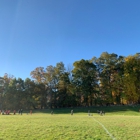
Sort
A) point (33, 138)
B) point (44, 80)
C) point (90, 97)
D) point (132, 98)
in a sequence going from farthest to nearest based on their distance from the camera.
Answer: point (44, 80) → point (90, 97) → point (132, 98) → point (33, 138)

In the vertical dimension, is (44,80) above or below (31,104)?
above

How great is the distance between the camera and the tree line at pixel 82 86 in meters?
60.1

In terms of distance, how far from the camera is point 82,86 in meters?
62.8

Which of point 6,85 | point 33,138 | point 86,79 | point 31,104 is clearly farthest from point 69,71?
point 33,138

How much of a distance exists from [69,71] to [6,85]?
1014 inches

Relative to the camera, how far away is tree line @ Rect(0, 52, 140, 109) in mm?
60062

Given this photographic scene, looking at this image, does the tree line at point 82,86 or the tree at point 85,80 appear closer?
the tree line at point 82,86

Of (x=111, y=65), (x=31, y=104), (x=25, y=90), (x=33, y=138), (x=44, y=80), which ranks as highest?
(x=111, y=65)

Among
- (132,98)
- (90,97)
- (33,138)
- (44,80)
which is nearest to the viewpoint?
(33,138)

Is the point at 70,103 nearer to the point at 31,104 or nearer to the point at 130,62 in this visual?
the point at 31,104

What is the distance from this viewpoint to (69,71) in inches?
2837

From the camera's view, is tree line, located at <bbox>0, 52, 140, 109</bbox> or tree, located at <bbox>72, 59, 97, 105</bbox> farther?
tree, located at <bbox>72, 59, 97, 105</bbox>

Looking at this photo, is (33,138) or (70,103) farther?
(70,103)

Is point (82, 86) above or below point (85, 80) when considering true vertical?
below
